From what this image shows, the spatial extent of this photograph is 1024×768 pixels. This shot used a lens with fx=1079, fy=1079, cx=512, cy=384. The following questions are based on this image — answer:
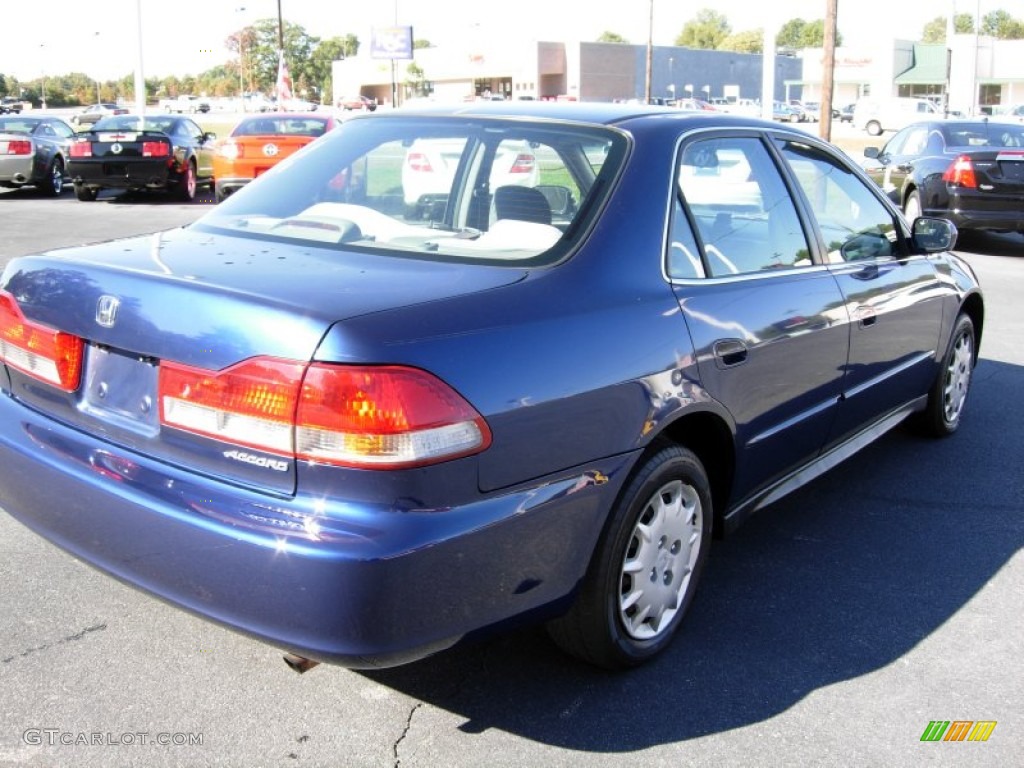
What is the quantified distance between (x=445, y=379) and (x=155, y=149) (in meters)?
17.2

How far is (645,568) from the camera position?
10.5ft

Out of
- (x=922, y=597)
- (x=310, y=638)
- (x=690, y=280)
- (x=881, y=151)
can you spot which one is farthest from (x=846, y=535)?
(x=881, y=151)

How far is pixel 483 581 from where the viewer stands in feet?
8.48

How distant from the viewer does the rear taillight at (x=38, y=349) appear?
2.94 m

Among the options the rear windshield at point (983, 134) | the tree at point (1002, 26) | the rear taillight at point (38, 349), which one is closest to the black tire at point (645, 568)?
the rear taillight at point (38, 349)

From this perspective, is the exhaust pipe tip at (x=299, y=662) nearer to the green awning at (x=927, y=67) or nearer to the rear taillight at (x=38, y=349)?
the rear taillight at (x=38, y=349)

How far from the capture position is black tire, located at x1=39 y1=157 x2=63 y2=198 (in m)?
20.2

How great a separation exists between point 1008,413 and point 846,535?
2507 mm

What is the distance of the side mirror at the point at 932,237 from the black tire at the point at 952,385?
2.23 feet

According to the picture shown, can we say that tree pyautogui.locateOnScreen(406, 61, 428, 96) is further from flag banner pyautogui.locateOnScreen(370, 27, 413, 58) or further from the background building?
flag banner pyautogui.locateOnScreen(370, 27, 413, 58)

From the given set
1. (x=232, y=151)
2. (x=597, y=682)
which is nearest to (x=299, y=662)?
(x=597, y=682)

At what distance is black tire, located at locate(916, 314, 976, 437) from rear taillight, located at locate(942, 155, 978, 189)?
7.97 m

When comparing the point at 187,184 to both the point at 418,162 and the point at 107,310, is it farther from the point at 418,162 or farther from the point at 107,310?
the point at 107,310

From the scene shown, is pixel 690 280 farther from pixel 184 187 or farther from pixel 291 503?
pixel 184 187
